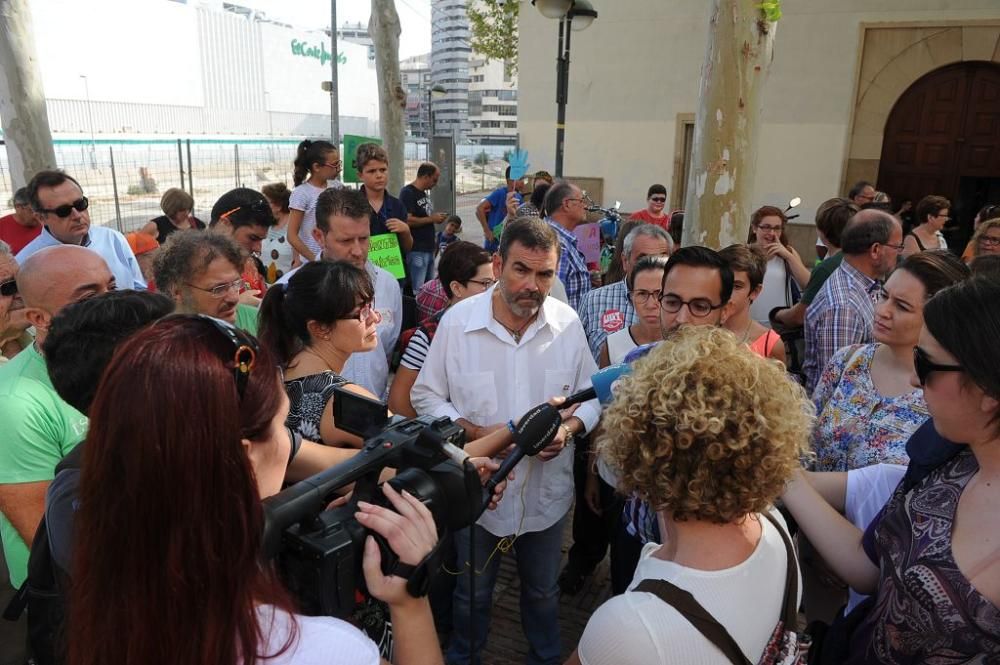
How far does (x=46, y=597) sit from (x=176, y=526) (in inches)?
32.7

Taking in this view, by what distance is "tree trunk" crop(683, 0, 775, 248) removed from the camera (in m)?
3.62

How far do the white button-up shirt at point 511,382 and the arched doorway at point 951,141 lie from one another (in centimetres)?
1053

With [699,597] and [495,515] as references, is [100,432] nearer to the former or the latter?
[699,597]

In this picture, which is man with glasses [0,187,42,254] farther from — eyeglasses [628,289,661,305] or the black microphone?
the black microphone

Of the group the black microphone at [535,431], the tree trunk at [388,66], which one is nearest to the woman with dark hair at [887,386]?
the black microphone at [535,431]

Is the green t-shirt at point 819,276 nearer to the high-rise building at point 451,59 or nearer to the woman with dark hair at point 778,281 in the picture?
the woman with dark hair at point 778,281

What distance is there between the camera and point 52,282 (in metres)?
2.22

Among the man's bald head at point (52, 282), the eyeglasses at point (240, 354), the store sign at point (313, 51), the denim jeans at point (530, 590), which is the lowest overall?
the denim jeans at point (530, 590)

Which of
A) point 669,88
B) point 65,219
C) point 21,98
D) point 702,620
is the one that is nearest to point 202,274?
point 65,219

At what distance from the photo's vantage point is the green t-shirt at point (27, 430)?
1.74m

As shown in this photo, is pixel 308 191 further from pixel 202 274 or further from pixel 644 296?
pixel 644 296

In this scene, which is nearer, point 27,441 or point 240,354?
point 240,354

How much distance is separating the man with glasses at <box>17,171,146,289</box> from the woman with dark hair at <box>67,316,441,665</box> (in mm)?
2947

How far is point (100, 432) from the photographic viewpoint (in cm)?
97
